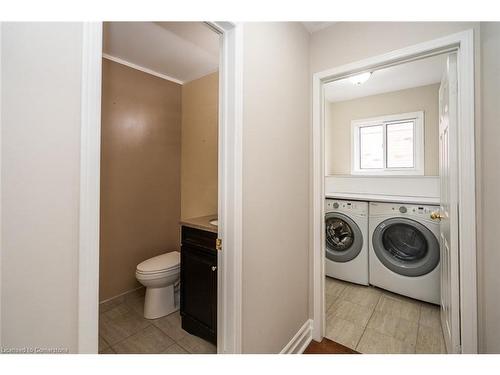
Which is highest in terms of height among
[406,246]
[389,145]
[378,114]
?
[378,114]

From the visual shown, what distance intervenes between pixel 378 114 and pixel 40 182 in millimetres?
3997

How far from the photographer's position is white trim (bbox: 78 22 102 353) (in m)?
0.60

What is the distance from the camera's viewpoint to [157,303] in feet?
6.43

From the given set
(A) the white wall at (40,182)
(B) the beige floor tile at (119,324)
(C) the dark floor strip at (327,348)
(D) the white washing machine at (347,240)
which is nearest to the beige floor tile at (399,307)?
(D) the white washing machine at (347,240)

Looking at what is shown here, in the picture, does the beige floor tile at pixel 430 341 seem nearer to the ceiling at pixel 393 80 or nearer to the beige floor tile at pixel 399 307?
the beige floor tile at pixel 399 307

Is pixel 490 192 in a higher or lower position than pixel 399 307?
higher

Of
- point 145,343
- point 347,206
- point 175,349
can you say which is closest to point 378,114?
point 347,206

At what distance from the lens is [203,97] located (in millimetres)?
2514

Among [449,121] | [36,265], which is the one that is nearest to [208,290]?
[36,265]

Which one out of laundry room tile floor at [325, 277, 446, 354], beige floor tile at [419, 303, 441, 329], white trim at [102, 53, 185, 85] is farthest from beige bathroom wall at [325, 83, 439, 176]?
white trim at [102, 53, 185, 85]

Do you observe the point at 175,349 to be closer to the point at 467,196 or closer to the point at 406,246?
the point at 467,196

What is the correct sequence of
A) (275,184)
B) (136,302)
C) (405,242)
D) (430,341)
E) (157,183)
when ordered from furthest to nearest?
(157,183), (405,242), (136,302), (430,341), (275,184)

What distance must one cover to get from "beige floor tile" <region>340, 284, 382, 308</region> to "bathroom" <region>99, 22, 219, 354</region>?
1578mm
